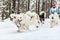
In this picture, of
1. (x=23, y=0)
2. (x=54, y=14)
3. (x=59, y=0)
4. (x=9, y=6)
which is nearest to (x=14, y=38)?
(x=54, y=14)

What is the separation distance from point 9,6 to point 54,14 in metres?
23.7

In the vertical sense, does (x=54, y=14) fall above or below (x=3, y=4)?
above

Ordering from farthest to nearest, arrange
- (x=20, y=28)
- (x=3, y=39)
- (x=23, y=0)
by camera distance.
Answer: (x=23, y=0)
(x=20, y=28)
(x=3, y=39)

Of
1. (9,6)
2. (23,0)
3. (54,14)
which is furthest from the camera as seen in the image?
(23,0)

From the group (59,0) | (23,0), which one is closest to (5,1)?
(23,0)

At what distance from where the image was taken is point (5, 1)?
129 ft

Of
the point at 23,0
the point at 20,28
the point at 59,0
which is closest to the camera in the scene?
the point at 20,28

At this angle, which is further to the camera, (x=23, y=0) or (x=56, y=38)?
(x=23, y=0)

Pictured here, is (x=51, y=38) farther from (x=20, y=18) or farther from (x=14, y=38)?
(x=20, y=18)

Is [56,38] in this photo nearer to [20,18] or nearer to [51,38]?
[51,38]

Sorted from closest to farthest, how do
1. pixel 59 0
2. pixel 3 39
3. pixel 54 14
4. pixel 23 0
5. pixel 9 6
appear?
1. pixel 3 39
2. pixel 54 14
3. pixel 9 6
4. pixel 23 0
5. pixel 59 0

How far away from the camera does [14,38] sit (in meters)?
11.1

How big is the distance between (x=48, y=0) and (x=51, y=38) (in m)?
34.7

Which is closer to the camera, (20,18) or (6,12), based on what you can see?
(20,18)
